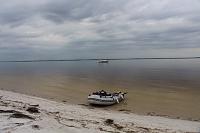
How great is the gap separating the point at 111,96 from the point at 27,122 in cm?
1678

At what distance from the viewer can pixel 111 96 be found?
33.2 m

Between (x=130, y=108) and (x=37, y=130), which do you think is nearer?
(x=37, y=130)

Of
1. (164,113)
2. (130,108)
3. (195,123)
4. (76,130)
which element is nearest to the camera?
(76,130)

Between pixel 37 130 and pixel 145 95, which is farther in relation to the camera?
pixel 145 95

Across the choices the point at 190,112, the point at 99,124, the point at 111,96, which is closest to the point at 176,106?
the point at 190,112

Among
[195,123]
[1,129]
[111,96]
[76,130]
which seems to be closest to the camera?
[1,129]

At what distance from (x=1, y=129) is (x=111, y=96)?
62.4ft

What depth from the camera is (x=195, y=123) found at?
23766mm

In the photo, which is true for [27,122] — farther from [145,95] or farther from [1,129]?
[145,95]

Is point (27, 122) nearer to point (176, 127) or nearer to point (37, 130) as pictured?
point (37, 130)

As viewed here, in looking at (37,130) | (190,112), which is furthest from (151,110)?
(37,130)

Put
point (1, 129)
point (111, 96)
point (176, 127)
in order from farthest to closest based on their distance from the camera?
point (111, 96)
point (176, 127)
point (1, 129)

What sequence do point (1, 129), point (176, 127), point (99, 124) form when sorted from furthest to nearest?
1. point (176, 127)
2. point (99, 124)
3. point (1, 129)

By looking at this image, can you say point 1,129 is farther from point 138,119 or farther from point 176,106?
point 176,106
